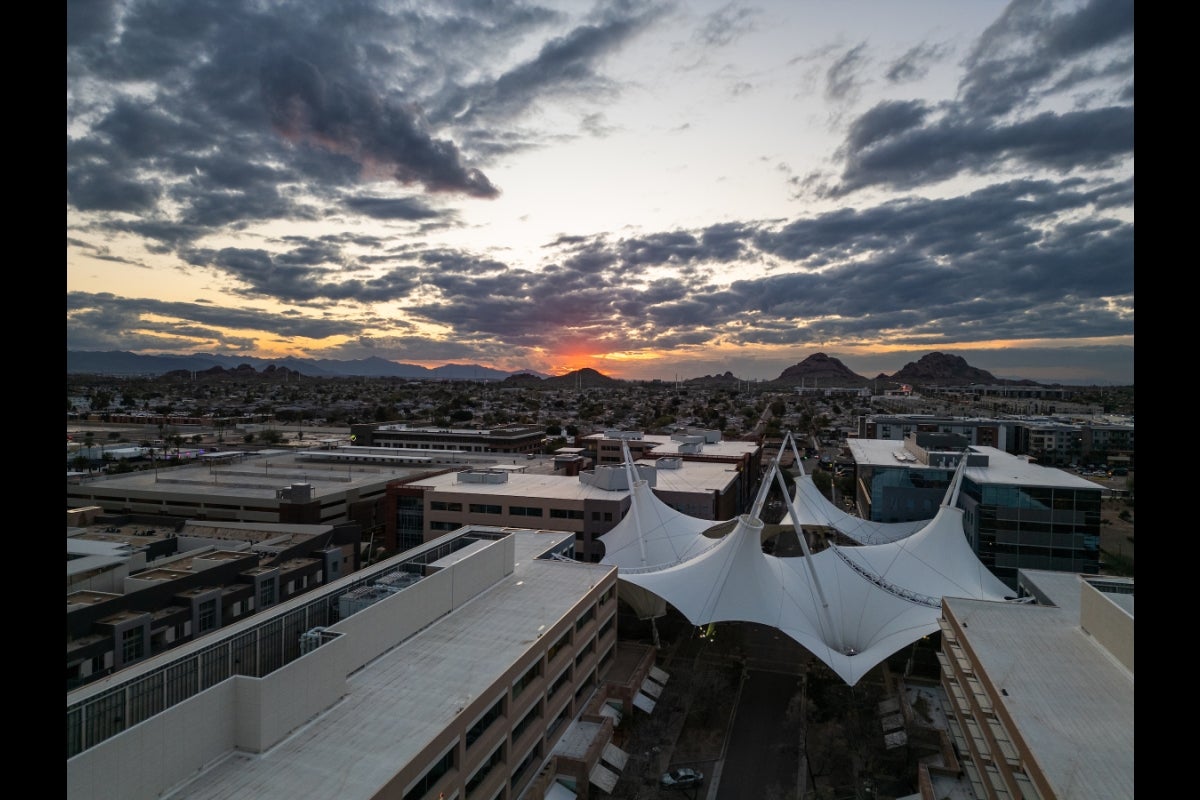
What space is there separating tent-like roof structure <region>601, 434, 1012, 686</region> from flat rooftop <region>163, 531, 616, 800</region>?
19.5ft

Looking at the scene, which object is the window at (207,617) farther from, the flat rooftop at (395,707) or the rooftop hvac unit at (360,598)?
the flat rooftop at (395,707)

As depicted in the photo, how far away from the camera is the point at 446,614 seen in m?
20.6

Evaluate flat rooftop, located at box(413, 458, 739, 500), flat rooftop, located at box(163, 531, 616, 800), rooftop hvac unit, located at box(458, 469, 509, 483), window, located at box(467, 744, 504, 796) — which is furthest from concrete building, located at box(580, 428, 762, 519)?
window, located at box(467, 744, 504, 796)

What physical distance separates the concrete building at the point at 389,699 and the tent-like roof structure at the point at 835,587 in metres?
4.10

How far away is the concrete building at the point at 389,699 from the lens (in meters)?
12.3

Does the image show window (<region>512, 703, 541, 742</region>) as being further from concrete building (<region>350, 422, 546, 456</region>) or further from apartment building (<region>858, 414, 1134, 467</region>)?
apartment building (<region>858, 414, 1134, 467</region>)

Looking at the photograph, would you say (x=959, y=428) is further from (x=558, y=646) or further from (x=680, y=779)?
(x=558, y=646)

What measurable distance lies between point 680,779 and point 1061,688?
10.3 m

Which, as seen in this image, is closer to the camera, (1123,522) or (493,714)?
(493,714)

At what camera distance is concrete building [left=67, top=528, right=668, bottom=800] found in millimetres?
12266
